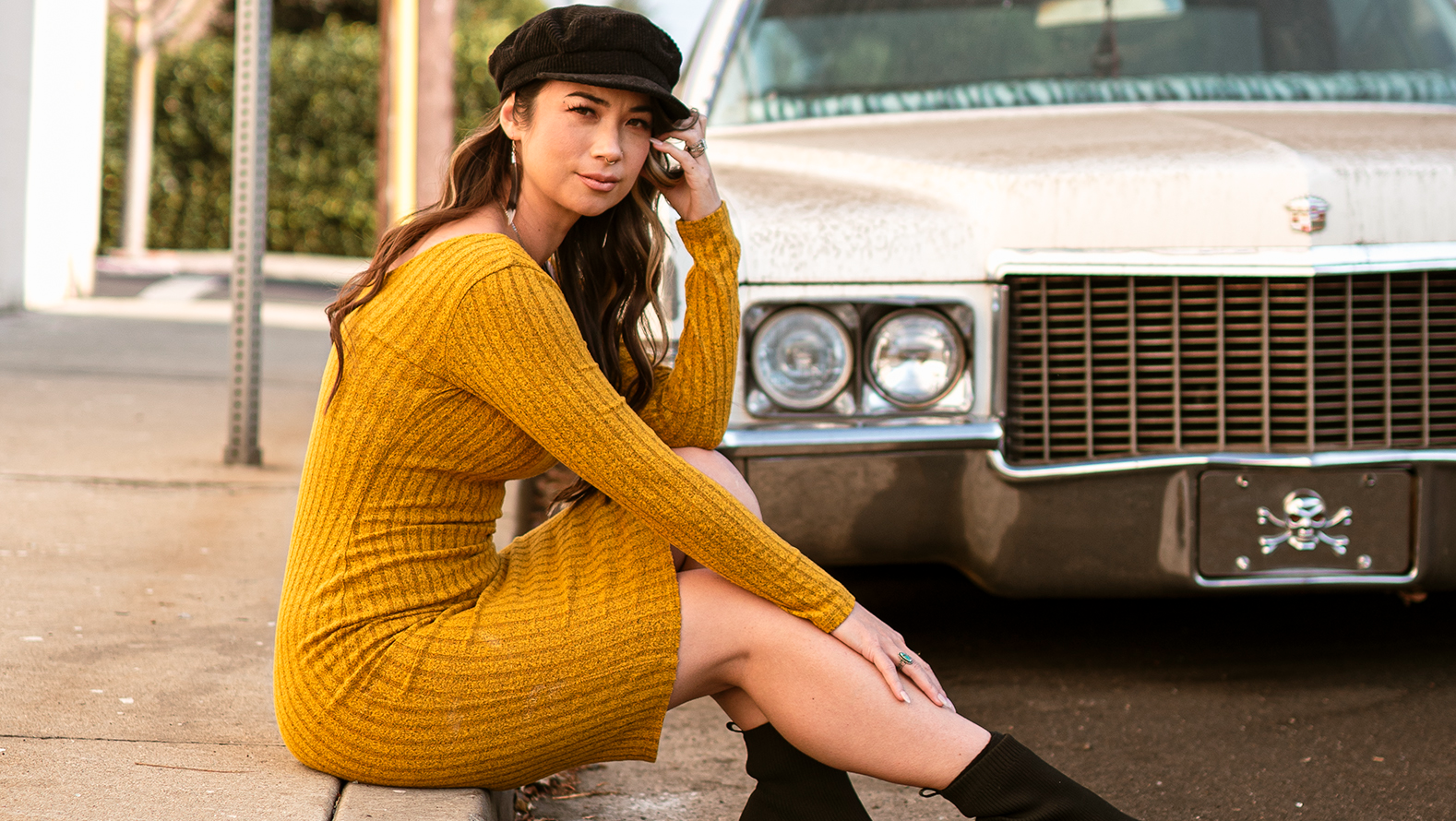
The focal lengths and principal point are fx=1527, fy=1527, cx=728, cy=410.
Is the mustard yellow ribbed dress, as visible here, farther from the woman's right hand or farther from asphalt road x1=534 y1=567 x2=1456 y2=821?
asphalt road x1=534 y1=567 x2=1456 y2=821

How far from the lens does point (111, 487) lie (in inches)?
175

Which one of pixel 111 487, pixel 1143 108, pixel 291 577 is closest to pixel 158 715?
pixel 291 577

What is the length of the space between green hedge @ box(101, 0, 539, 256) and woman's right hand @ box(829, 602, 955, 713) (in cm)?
1543

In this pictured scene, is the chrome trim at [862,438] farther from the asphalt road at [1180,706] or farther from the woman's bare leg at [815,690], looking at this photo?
the woman's bare leg at [815,690]

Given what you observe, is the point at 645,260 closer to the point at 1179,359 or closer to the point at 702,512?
the point at 702,512

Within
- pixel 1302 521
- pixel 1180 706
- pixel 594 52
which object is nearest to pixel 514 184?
pixel 594 52

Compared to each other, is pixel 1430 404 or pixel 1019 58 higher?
pixel 1019 58

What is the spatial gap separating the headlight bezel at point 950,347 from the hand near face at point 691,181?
1.78ft

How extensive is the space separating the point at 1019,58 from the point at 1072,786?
218 cm

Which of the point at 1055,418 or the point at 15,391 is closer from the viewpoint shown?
the point at 1055,418

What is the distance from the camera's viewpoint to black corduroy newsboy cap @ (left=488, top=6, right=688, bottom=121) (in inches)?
82.4

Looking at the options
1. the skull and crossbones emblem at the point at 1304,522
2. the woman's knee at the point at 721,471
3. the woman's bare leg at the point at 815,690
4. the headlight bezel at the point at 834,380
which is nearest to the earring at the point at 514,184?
the woman's knee at the point at 721,471

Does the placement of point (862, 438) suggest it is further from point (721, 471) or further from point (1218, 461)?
point (1218, 461)

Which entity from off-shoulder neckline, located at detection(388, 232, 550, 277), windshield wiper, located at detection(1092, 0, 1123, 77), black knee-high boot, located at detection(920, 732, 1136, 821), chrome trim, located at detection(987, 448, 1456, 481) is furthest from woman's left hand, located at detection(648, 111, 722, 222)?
windshield wiper, located at detection(1092, 0, 1123, 77)
